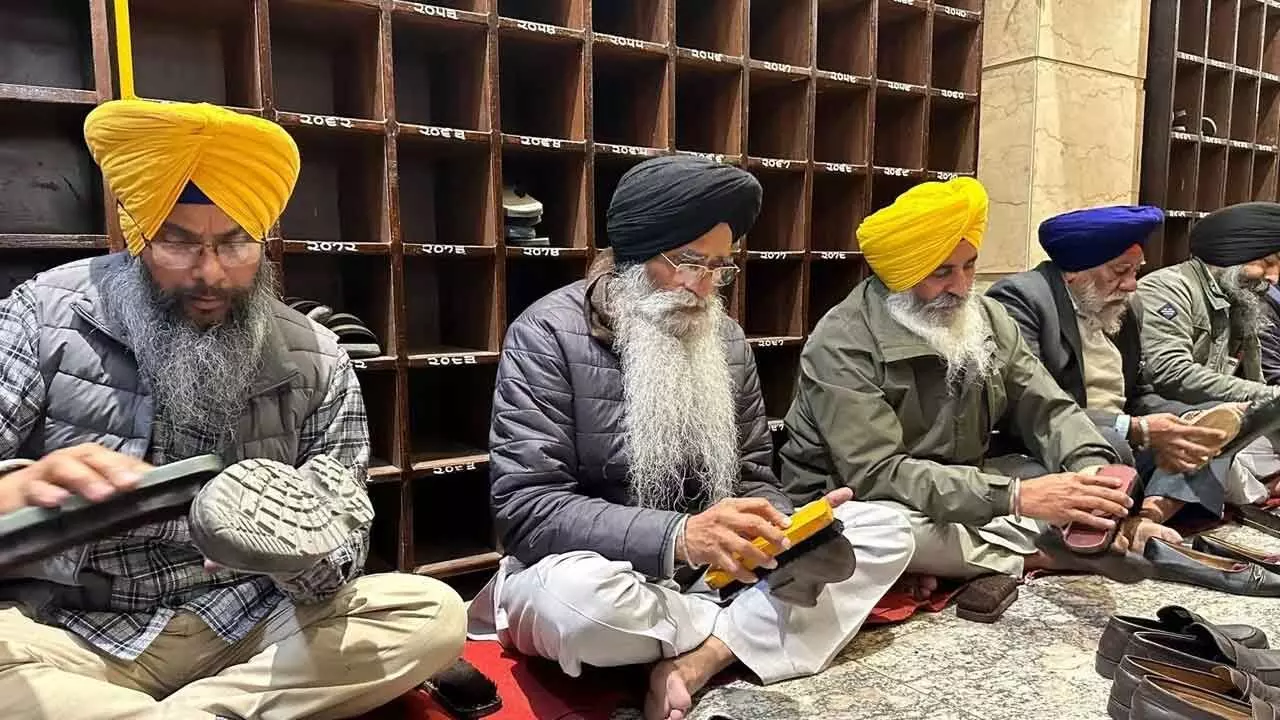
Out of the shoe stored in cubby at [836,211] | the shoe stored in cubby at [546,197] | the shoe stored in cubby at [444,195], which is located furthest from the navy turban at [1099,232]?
the shoe stored in cubby at [444,195]

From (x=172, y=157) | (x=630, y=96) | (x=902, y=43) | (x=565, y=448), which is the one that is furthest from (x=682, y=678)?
(x=902, y=43)

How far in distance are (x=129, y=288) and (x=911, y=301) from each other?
6.08 ft

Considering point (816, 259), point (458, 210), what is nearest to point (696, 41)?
point (816, 259)

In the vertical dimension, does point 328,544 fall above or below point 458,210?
below

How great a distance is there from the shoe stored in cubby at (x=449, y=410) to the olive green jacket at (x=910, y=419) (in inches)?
36.4

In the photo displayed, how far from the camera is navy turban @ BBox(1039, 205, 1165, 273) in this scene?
2812mm

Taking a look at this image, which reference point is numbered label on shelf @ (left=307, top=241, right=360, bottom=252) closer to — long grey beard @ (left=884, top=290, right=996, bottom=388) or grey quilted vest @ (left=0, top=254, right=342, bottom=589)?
grey quilted vest @ (left=0, top=254, right=342, bottom=589)

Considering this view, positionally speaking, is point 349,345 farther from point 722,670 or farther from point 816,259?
point 816,259

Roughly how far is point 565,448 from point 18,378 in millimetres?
988

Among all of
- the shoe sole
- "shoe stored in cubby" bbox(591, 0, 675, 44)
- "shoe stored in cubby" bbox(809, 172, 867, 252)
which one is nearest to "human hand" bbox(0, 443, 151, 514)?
the shoe sole

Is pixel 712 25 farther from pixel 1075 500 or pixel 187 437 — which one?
pixel 187 437

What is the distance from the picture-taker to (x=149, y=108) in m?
1.48

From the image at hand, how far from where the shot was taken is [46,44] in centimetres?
217

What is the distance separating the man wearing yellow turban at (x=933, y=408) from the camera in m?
2.16
